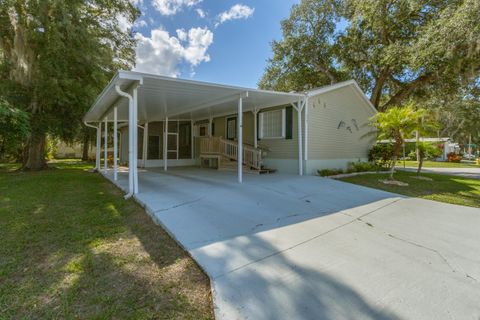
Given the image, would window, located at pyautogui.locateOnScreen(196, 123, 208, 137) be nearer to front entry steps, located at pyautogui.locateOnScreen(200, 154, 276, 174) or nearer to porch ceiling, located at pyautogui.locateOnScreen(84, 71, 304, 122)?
front entry steps, located at pyautogui.locateOnScreen(200, 154, 276, 174)

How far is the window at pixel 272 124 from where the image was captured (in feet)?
30.0

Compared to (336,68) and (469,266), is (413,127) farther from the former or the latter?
(336,68)

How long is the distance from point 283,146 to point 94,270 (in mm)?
7457

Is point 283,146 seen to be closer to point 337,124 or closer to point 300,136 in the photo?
point 300,136

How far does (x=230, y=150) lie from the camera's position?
33.5 feet

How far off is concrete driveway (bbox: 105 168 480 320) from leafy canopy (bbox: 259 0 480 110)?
765cm

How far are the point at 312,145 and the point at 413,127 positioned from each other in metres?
2.96

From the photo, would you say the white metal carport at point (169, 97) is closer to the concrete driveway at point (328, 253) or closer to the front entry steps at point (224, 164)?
the front entry steps at point (224, 164)

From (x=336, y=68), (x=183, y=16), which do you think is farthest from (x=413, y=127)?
(x=183, y=16)

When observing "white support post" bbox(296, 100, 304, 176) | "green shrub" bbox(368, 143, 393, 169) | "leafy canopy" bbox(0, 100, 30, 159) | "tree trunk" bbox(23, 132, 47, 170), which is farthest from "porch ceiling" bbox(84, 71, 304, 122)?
"green shrub" bbox(368, 143, 393, 169)

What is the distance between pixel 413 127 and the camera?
7.12 meters

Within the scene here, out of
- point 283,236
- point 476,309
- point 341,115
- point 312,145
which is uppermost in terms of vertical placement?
point 341,115

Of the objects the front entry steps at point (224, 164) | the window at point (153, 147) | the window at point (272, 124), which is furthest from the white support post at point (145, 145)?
the window at point (272, 124)

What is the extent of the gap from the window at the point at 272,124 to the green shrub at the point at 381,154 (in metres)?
5.26
